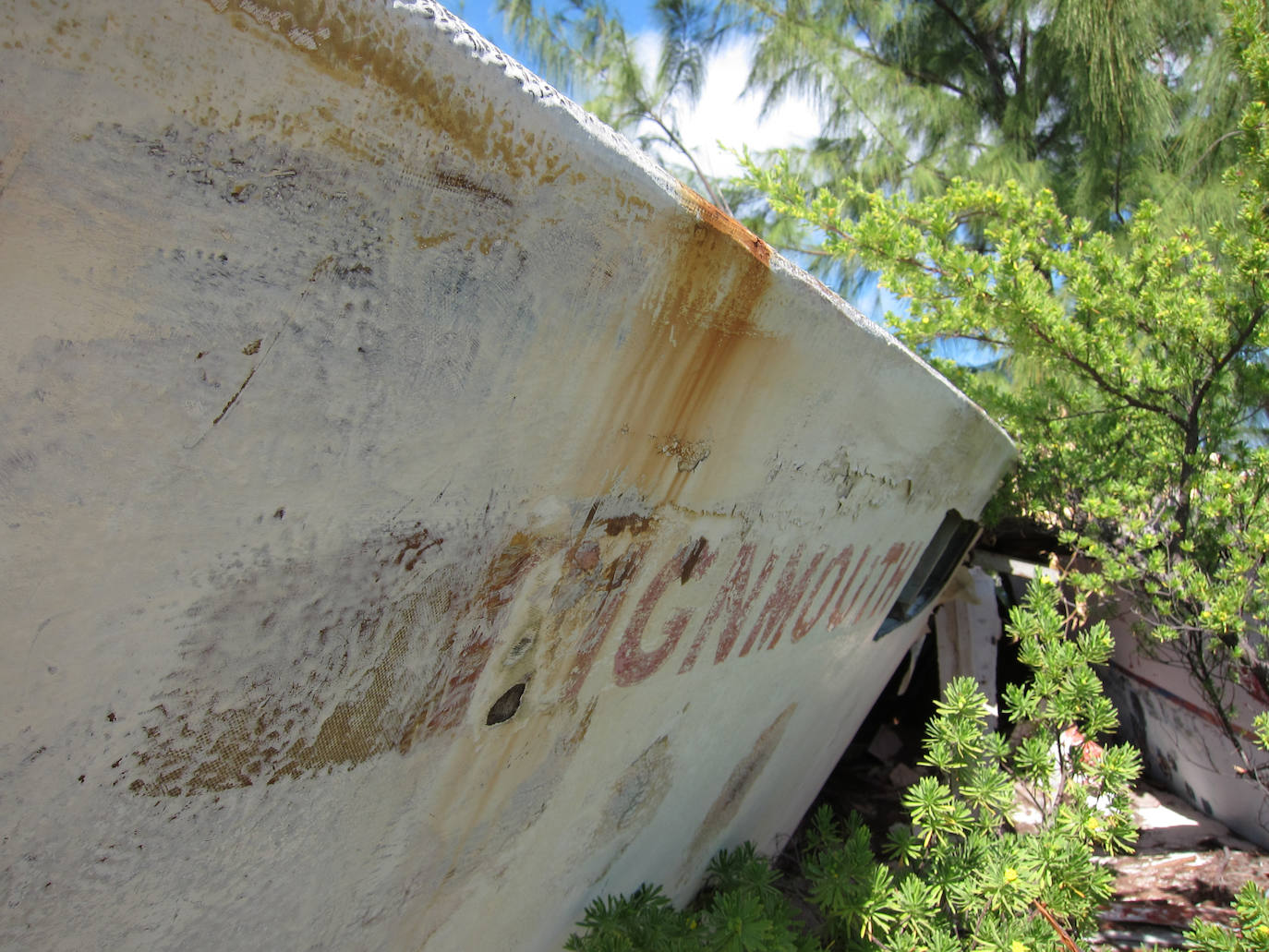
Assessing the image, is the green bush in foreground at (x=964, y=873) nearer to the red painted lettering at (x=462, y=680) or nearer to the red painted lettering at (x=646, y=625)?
the red painted lettering at (x=646, y=625)

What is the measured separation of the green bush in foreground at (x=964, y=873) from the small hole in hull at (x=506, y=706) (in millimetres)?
733

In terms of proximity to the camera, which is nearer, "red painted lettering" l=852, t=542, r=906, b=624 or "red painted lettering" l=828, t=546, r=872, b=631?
"red painted lettering" l=828, t=546, r=872, b=631

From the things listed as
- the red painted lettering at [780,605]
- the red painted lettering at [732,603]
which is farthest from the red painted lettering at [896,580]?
the red painted lettering at [732,603]

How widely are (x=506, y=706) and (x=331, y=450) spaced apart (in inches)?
21.6

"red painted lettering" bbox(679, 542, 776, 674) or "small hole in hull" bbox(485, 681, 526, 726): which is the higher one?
"red painted lettering" bbox(679, 542, 776, 674)

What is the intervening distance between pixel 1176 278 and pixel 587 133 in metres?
3.12

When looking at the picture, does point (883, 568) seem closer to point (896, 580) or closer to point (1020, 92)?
point (896, 580)

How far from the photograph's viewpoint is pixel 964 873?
1.90 meters

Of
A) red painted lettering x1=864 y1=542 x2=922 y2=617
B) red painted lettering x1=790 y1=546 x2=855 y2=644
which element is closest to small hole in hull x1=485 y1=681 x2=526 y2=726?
red painted lettering x1=790 y1=546 x2=855 y2=644

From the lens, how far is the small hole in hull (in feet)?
3.82

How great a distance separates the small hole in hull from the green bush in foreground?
0.73 metres

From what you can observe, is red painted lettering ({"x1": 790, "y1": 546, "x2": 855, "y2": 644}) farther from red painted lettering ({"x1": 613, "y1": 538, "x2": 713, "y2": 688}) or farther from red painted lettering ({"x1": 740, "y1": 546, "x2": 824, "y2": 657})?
red painted lettering ({"x1": 613, "y1": 538, "x2": 713, "y2": 688})

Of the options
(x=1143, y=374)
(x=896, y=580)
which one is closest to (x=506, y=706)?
(x=896, y=580)

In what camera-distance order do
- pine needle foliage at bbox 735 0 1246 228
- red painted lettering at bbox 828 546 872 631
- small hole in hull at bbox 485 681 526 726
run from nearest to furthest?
small hole in hull at bbox 485 681 526 726 < red painted lettering at bbox 828 546 872 631 < pine needle foliage at bbox 735 0 1246 228
